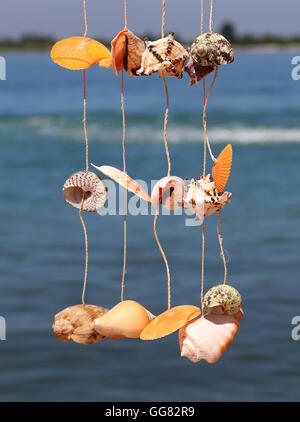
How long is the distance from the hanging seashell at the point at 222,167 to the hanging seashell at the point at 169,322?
0.81 feet

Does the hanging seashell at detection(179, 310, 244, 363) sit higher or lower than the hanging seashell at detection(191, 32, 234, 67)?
lower

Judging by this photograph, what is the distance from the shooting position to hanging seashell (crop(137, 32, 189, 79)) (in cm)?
154

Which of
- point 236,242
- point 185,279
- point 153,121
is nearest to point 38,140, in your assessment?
point 153,121

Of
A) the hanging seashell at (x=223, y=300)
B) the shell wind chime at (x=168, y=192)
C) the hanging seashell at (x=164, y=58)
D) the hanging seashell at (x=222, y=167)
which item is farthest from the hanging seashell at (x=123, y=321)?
the hanging seashell at (x=164, y=58)

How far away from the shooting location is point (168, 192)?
5.14 ft

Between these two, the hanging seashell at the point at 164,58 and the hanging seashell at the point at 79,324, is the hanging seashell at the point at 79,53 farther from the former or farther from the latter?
the hanging seashell at the point at 79,324

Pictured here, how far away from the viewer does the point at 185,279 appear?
381cm

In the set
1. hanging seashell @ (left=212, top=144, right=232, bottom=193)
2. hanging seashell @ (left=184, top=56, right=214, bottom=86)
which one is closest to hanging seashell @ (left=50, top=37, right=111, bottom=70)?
hanging seashell @ (left=184, top=56, right=214, bottom=86)

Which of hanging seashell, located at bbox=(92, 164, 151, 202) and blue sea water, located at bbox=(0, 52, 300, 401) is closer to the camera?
hanging seashell, located at bbox=(92, 164, 151, 202)

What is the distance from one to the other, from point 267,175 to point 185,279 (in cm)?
326

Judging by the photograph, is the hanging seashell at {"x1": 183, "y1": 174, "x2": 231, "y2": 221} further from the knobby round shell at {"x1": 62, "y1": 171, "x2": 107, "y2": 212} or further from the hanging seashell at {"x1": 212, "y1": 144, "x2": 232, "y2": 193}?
Result: the knobby round shell at {"x1": 62, "y1": 171, "x2": 107, "y2": 212}

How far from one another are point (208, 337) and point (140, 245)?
9.31 feet

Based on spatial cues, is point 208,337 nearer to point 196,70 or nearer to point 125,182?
point 125,182

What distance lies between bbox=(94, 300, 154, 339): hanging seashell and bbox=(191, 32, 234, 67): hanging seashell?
495 millimetres
